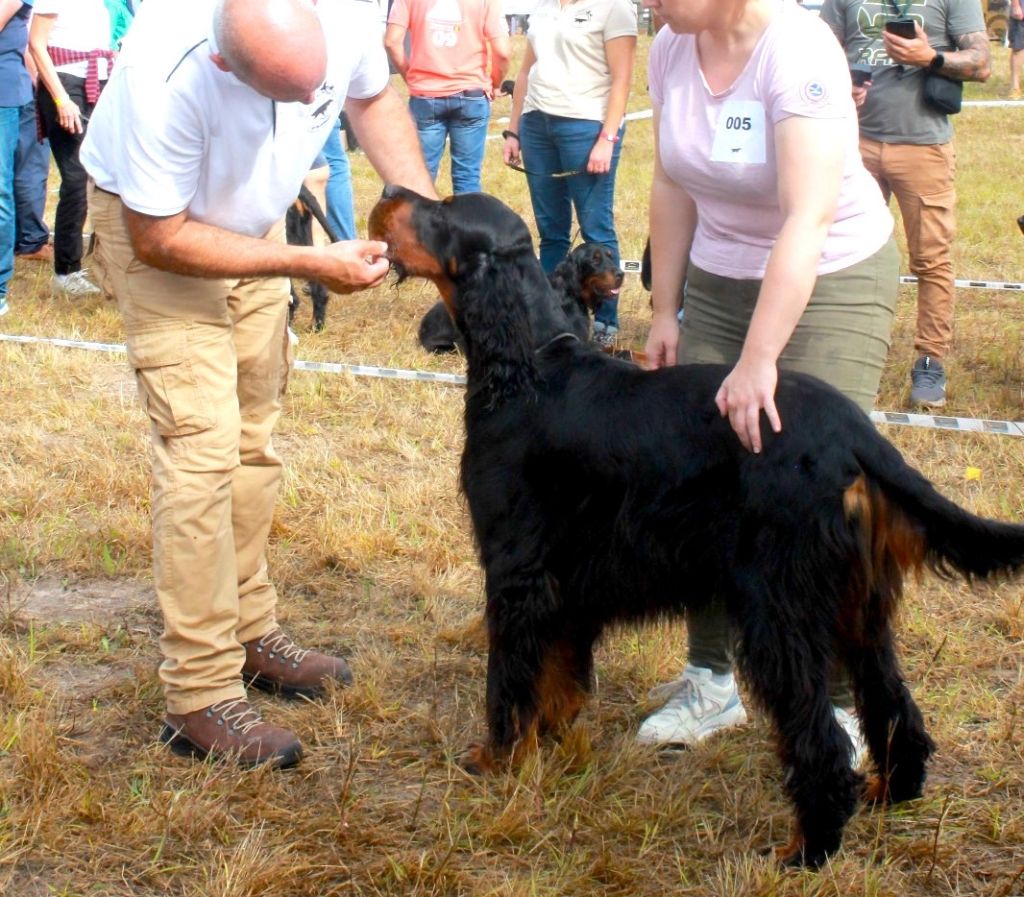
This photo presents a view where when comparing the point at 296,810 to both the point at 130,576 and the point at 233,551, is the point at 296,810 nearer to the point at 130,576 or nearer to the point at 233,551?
the point at 233,551

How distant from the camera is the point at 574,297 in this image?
3.30m

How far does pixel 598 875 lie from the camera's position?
8.54 ft

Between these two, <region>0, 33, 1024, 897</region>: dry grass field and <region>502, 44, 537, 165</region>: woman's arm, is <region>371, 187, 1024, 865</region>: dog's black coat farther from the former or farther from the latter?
<region>502, 44, 537, 165</region>: woman's arm

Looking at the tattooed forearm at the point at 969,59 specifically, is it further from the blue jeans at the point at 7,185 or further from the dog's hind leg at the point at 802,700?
the blue jeans at the point at 7,185

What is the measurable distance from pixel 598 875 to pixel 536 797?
0.26m

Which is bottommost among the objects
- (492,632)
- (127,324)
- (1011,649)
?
(1011,649)

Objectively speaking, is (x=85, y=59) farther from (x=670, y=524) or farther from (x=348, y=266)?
(x=670, y=524)

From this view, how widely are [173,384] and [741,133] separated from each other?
1.43 metres

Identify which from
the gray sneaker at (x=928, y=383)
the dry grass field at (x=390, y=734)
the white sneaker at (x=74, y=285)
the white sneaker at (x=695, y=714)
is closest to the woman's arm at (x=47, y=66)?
the white sneaker at (x=74, y=285)

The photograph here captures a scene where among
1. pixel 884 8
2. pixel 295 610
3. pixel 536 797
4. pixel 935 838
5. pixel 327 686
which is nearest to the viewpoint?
pixel 935 838

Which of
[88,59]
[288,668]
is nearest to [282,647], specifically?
[288,668]

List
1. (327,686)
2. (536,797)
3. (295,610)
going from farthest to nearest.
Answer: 1. (295,610)
2. (327,686)
3. (536,797)

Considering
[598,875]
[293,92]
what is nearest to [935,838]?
[598,875]

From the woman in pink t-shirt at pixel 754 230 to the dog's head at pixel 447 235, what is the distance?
424mm
